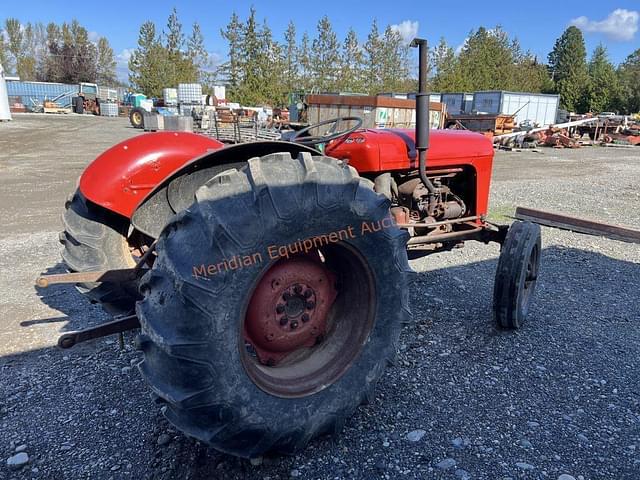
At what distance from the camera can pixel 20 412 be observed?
240cm

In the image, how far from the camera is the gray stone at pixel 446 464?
2.10 metres

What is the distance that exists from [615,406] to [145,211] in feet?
8.76

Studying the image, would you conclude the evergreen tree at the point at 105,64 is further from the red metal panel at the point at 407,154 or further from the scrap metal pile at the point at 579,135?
the red metal panel at the point at 407,154

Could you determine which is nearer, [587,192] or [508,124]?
[587,192]

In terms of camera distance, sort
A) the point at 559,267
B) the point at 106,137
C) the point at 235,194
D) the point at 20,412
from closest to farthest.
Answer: the point at 235,194, the point at 20,412, the point at 559,267, the point at 106,137

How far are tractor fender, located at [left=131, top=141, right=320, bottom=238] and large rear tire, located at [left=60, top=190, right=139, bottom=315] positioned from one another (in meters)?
0.31

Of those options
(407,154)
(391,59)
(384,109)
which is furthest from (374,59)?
(407,154)

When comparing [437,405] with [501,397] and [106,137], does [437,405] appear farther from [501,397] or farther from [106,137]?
[106,137]

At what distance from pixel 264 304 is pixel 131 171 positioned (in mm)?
1026

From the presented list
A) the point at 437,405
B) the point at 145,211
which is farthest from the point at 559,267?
the point at 145,211

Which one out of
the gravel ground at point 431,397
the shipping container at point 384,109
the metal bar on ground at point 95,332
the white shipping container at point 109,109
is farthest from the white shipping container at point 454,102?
the metal bar on ground at point 95,332

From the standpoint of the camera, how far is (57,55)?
2383 inches

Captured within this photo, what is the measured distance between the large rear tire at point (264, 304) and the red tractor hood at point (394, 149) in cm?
110

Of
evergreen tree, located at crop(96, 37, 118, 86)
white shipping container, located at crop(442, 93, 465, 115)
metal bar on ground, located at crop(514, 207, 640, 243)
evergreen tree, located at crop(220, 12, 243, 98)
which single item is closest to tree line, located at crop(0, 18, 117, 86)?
evergreen tree, located at crop(96, 37, 118, 86)
